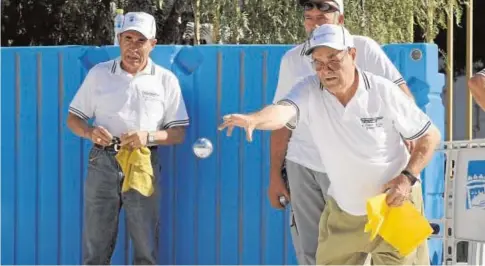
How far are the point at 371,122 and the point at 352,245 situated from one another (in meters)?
0.55

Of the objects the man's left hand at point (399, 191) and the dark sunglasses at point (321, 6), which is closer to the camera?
the man's left hand at point (399, 191)

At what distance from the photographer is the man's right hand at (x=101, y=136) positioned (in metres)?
4.88

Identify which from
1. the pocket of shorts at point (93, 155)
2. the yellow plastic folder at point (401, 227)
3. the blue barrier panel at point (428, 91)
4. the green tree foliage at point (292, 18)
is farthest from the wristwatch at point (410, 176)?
the green tree foliage at point (292, 18)

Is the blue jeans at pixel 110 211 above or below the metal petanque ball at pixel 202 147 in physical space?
below

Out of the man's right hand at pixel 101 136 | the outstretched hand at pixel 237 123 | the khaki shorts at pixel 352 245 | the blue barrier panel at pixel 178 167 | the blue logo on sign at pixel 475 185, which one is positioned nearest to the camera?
the outstretched hand at pixel 237 123

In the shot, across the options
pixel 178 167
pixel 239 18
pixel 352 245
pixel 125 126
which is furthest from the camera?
pixel 239 18

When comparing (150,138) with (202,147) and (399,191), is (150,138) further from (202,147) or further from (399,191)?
(399,191)

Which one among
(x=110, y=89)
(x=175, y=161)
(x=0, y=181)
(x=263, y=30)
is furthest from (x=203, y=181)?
(x=263, y=30)

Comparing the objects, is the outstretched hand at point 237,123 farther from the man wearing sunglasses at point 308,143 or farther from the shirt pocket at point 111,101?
the shirt pocket at point 111,101

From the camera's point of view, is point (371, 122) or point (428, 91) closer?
point (371, 122)

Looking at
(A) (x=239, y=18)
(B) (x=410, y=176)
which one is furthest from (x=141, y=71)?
(A) (x=239, y=18)

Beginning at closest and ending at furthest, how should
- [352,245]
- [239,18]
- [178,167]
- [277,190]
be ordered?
1. [352,245]
2. [277,190]
3. [178,167]
4. [239,18]

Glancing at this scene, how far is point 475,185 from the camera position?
4.53 meters

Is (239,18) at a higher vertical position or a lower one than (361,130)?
higher
